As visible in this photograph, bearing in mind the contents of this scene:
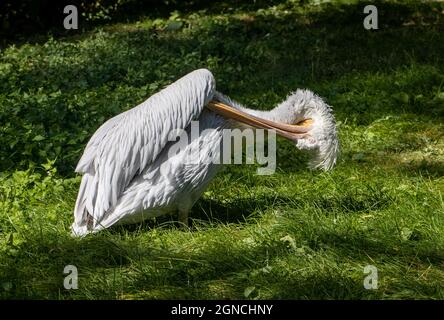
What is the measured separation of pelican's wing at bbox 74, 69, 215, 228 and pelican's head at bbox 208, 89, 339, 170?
0.47 ft

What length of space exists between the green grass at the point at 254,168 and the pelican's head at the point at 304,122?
1.13 feet

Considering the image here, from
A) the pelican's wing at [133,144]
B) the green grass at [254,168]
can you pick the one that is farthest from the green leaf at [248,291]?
the pelican's wing at [133,144]

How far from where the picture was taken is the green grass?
173 inches

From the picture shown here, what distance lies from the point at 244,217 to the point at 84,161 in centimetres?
101

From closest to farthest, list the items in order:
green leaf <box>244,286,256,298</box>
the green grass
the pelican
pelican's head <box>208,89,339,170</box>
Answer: green leaf <box>244,286,256,298</box> < the green grass < the pelican < pelican's head <box>208,89,339,170</box>

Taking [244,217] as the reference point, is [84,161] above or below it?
above

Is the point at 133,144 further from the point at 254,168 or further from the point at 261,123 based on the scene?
the point at 254,168

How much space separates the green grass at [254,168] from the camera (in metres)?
4.39

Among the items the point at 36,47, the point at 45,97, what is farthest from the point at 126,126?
the point at 36,47

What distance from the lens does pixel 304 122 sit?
527 centimetres

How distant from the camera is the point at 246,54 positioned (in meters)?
9.66

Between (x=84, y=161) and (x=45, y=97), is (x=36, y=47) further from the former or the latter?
(x=84, y=161)

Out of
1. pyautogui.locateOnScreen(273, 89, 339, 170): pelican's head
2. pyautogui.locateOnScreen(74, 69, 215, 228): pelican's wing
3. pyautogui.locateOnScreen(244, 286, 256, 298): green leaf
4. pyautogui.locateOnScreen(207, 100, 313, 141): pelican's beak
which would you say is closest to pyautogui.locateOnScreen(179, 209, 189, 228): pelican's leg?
pyautogui.locateOnScreen(74, 69, 215, 228): pelican's wing

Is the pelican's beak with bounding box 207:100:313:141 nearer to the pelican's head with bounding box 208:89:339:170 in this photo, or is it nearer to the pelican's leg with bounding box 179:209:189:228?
the pelican's head with bounding box 208:89:339:170
